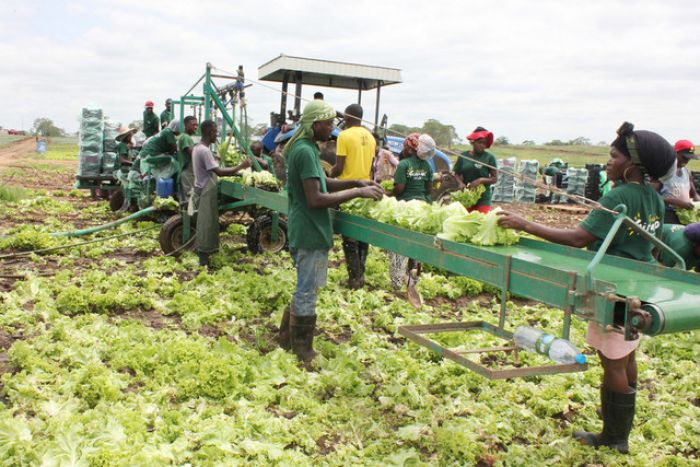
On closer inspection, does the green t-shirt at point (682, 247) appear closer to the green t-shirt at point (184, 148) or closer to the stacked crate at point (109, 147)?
the green t-shirt at point (184, 148)

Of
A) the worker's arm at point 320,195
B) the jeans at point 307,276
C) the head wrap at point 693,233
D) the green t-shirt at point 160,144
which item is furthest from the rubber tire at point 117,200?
the head wrap at point 693,233

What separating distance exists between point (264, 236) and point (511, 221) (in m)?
6.34

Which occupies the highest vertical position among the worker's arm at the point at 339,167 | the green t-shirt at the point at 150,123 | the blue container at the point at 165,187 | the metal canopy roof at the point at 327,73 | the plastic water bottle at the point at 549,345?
the metal canopy roof at the point at 327,73

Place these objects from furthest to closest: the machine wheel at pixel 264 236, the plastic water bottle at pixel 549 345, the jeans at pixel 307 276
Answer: the machine wheel at pixel 264 236 → the jeans at pixel 307 276 → the plastic water bottle at pixel 549 345

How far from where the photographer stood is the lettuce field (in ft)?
12.9

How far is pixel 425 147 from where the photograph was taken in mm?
7348

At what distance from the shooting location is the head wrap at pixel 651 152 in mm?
3801

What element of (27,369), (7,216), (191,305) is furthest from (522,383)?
(7,216)

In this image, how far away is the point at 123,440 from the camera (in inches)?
146

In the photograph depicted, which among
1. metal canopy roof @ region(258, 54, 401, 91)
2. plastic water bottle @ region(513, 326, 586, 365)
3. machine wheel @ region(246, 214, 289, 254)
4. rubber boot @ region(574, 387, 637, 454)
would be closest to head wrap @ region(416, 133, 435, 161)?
machine wheel @ region(246, 214, 289, 254)

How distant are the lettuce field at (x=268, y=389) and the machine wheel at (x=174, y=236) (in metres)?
1.77

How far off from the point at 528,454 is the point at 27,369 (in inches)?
157

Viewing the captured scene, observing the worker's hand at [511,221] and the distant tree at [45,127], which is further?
the distant tree at [45,127]

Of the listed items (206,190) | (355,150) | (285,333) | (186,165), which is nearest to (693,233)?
(355,150)
